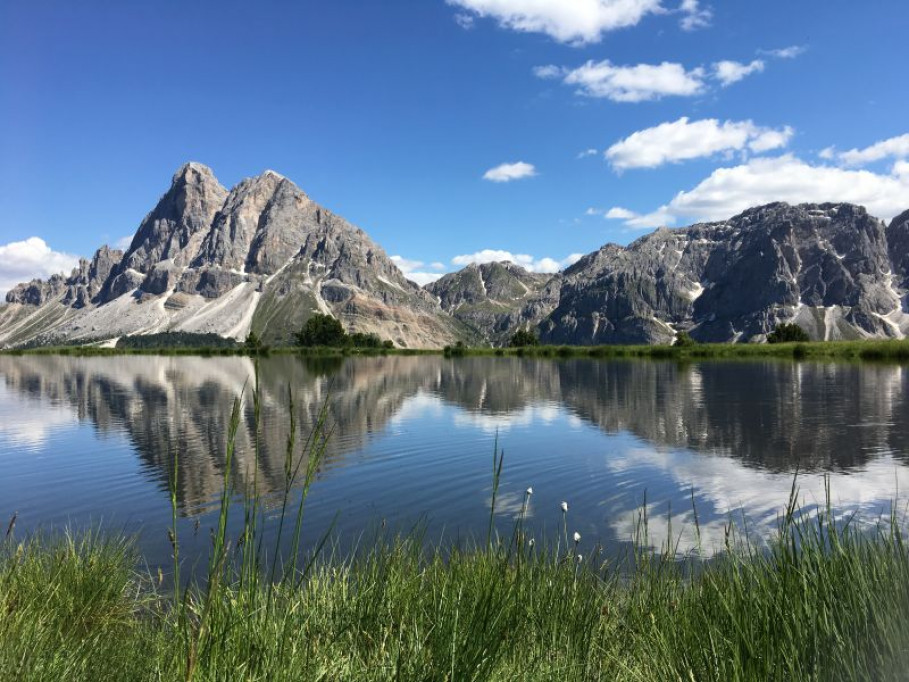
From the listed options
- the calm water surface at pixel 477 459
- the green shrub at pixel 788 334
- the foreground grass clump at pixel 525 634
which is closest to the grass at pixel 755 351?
the green shrub at pixel 788 334

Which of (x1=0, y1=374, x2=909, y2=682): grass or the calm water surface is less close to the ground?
(x1=0, y1=374, x2=909, y2=682): grass

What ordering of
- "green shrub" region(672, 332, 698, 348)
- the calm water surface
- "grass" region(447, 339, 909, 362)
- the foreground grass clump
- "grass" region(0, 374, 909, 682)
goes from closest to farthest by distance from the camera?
1. "grass" region(0, 374, 909, 682)
2. the foreground grass clump
3. the calm water surface
4. "grass" region(447, 339, 909, 362)
5. "green shrub" region(672, 332, 698, 348)

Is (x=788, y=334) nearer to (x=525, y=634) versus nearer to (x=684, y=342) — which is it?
(x=684, y=342)

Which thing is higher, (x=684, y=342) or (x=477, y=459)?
(x=684, y=342)

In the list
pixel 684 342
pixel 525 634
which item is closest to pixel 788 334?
pixel 684 342

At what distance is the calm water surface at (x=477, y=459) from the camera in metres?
19.8

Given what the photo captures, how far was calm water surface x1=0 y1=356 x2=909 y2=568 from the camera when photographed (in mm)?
→ 19812

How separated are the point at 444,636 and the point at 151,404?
5824 cm

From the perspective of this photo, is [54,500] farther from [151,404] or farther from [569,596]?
[151,404]

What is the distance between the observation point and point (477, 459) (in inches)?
1180

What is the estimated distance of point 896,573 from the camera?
511cm

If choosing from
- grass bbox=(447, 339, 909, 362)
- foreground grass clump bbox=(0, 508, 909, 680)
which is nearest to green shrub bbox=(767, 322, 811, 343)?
grass bbox=(447, 339, 909, 362)

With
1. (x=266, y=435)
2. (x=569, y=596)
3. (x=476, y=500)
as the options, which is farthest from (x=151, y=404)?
(x=569, y=596)

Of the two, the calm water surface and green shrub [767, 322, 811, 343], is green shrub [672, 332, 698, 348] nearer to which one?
green shrub [767, 322, 811, 343]
